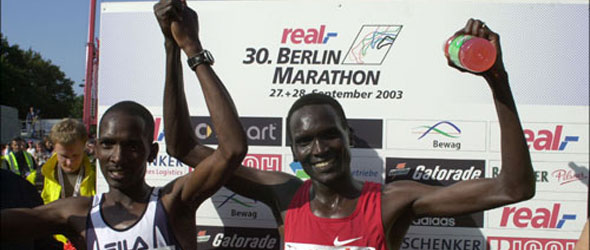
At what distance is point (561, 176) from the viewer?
9.04 ft

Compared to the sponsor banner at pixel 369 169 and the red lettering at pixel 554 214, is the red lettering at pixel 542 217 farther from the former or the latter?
the sponsor banner at pixel 369 169

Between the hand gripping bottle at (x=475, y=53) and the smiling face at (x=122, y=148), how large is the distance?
4.48ft

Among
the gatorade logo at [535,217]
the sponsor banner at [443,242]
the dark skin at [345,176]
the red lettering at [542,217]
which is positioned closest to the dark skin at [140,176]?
the dark skin at [345,176]

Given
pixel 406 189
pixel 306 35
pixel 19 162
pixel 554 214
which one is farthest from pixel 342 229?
pixel 19 162

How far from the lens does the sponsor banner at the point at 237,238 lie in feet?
9.59

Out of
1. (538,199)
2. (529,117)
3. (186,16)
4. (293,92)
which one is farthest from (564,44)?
(186,16)

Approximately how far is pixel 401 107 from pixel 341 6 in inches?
29.5

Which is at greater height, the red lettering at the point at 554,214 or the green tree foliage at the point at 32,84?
the green tree foliage at the point at 32,84

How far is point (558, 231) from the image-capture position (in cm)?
277

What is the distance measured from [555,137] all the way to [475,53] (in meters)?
1.59

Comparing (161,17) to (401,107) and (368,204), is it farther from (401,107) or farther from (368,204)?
(401,107)

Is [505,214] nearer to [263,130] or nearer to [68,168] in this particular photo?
[263,130]

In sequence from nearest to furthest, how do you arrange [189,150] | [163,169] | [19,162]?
[189,150] < [163,169] < [19,162]

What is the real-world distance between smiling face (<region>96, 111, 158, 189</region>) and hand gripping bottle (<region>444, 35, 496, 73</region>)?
137 centimetres
